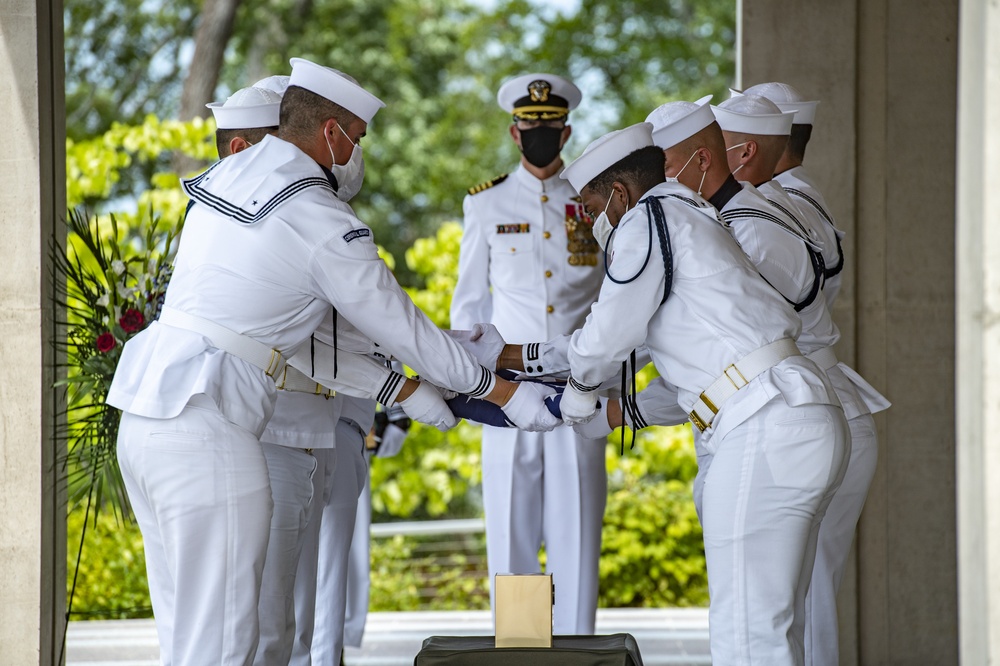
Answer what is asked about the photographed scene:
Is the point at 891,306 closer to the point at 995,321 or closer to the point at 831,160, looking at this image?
the point at 831,160

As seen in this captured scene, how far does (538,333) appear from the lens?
454 centimetres

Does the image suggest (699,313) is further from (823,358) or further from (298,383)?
(298,383)

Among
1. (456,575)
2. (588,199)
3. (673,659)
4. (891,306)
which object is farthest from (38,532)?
(456,575)

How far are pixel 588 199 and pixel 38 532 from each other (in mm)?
2235

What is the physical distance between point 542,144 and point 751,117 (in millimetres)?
1192

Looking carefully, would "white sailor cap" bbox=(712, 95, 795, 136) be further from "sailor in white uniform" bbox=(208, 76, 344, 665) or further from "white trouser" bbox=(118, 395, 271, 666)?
"white trouser" bbox=(118, 395, 271, 666)

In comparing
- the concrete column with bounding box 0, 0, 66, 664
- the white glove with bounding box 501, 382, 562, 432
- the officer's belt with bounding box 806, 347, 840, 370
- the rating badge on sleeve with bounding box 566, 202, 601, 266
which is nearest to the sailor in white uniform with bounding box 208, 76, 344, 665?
the white glove with bounding box 501, 382, 562, 432

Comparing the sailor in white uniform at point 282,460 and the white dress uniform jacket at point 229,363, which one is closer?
the white dress uniform jacket at point 229,363

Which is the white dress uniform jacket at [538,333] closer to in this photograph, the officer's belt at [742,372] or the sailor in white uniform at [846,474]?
the sailor in white uniform at [846,474]

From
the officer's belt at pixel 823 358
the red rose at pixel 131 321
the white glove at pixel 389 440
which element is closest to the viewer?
the officer's belt at pixel 823 358

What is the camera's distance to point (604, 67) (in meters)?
13.8

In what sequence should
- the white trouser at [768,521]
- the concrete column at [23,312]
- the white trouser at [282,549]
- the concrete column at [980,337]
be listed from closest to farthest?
the concrete column at [980,337] → the white trouser at [768,521] → the white trouser at [282,549] → the concrete column at [23,312]

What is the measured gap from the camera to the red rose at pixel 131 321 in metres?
4.14

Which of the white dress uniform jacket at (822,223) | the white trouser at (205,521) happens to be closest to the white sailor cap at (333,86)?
the white trouser at (205,521)
